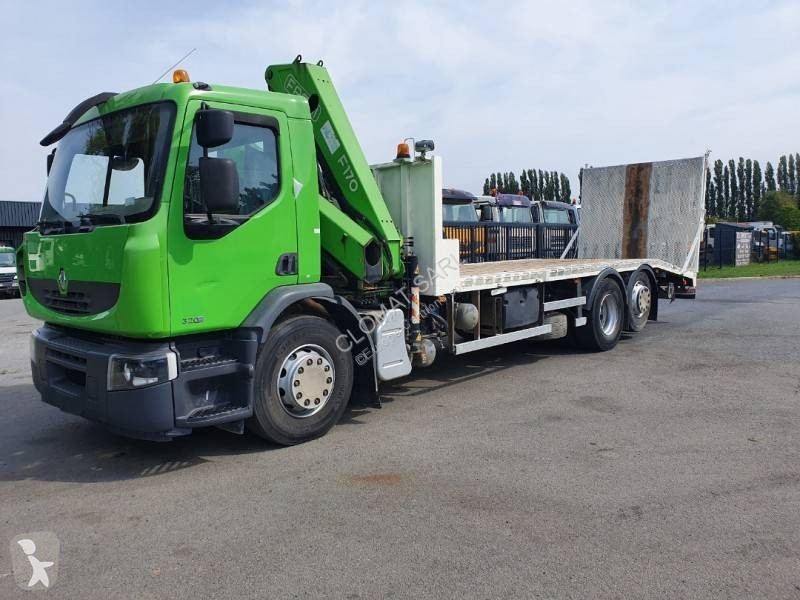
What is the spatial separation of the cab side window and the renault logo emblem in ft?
4.48

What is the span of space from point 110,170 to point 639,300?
777cm

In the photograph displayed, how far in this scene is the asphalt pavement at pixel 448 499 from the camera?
124 inches

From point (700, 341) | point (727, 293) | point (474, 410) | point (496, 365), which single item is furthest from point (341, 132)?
point (727, 293)

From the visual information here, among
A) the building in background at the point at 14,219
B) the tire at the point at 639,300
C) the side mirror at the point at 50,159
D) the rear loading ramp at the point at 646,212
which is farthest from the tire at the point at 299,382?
the building in background at the point at 14,219

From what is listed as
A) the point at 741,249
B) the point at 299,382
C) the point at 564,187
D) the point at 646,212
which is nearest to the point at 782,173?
the point at 564,187

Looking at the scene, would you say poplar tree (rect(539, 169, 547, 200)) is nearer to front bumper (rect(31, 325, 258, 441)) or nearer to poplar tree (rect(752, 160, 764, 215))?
poplar tree (rect(752, 160, 764, 215))

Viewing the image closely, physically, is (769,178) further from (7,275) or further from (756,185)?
(7,275)

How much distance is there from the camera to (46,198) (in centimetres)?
517

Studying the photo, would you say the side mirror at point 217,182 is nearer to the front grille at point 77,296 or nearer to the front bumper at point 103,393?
the front grille at point 77,296

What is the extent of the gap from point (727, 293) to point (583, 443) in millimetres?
14180

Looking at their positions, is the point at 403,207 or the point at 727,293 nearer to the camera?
the point at 403,207

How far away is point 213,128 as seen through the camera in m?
4.23

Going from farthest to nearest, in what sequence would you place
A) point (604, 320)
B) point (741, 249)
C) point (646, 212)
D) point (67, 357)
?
point (741, 249), point (646, 212), point (604, 320), point (67, 357)

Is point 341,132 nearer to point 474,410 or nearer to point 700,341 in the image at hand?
point 474,410
